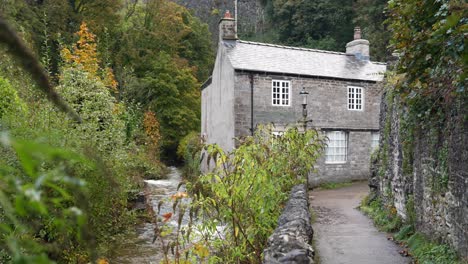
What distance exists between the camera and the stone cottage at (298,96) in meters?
18.4

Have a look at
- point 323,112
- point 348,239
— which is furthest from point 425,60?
point 323,112

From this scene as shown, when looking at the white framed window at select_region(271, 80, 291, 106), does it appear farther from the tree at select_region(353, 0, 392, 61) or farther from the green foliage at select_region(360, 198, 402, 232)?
the tree at select_region(353, 0, 392, 61)

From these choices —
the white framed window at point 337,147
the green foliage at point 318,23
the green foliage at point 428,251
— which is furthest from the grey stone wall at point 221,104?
the green foliage at point 318,23

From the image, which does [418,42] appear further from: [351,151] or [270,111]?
[351,151]

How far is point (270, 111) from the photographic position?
18891 millimetres

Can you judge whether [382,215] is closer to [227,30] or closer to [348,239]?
[348,239]

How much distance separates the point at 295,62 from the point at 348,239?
13.1 m

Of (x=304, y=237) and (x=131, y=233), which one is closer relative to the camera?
(x=304, y=237)

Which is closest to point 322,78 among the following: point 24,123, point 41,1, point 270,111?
point 270,111

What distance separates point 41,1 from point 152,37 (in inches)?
385

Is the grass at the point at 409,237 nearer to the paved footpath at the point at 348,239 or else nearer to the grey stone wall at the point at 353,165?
the paved footpath at the point at 348,239

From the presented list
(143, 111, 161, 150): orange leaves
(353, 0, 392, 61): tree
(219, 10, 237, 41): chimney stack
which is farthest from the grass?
(353, 0, 392, 61): tree

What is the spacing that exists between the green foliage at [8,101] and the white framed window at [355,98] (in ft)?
51.0

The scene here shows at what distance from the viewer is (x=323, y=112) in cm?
2011
